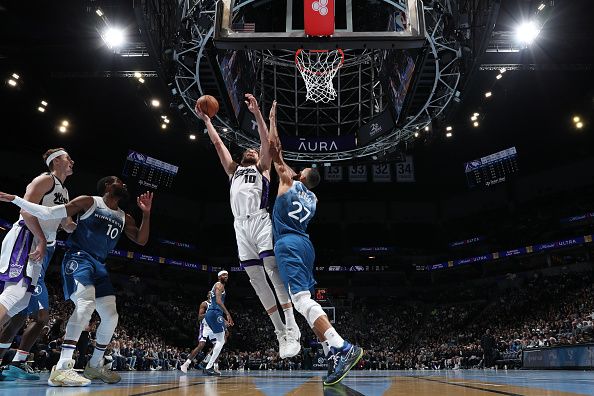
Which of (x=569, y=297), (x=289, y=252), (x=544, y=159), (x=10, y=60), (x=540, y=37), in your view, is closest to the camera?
(x=289, y=252)

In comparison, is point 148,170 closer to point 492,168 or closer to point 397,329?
point 397,329

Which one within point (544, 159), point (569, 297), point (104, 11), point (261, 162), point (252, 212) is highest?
point (544, 159)

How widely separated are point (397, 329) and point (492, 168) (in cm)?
1149

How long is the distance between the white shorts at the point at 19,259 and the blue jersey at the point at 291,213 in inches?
86.1

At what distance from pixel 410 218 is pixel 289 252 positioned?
31.7 metres

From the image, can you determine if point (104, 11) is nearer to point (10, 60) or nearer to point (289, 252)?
point (10, 60)

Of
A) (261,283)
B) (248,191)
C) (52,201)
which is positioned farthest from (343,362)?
(52,201)

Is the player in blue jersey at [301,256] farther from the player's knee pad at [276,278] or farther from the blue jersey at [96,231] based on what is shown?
the blue jersey at [96,231]

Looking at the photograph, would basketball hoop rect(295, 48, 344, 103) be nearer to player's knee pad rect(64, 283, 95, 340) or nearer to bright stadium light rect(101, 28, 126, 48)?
bright stadium light rect(101, 28, 126, 48)

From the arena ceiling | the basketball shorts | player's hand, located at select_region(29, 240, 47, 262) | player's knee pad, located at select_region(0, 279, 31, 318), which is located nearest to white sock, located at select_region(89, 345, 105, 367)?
player's knee pad, located at select_region(0, 279, 31, 318)

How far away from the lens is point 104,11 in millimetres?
13203

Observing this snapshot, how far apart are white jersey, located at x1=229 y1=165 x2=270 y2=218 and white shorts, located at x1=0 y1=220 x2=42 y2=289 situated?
183 centimetres

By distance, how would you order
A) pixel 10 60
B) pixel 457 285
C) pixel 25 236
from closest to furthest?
pixel 25 236, pixel 10 60, pixel 457 285

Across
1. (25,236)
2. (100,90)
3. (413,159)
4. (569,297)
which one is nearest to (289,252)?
(25,236)
